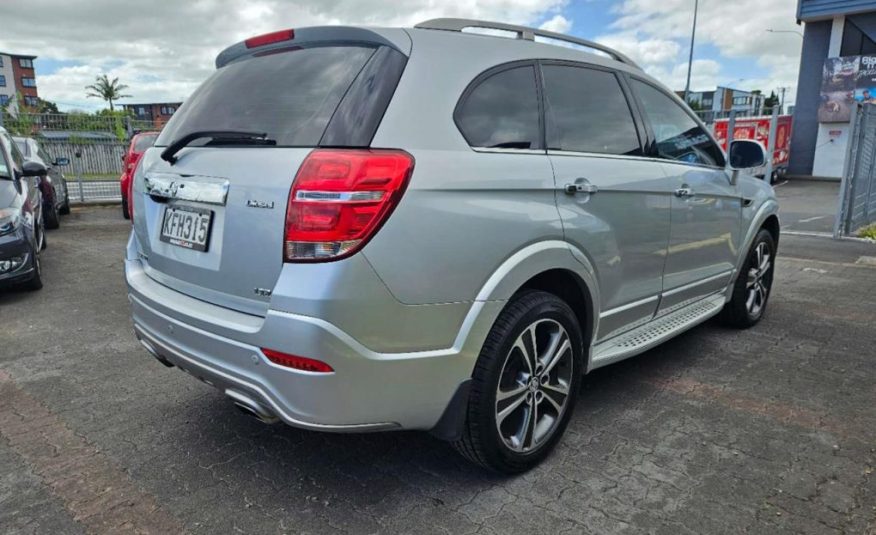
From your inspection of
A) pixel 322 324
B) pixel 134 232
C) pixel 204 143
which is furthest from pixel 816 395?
pixel 134 232

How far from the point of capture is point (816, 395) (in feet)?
11.1

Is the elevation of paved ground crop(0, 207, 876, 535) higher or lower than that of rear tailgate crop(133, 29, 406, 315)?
lower

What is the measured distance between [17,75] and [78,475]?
96614 millimetres

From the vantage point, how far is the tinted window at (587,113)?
2717 millimetres

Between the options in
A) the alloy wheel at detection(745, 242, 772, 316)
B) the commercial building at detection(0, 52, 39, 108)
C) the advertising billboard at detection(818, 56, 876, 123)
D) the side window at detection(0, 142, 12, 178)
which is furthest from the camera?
A: the commercial building at detection(0, 52, 39, 108)

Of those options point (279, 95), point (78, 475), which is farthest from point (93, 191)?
point (279, 95)

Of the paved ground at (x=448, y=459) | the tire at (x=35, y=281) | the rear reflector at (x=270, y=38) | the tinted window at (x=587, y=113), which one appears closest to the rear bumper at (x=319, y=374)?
the paved ground at (x=448, y=459)

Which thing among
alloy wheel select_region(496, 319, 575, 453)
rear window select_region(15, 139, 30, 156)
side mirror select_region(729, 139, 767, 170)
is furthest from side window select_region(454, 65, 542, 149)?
rear window select_region(15, 139, 30, 156)

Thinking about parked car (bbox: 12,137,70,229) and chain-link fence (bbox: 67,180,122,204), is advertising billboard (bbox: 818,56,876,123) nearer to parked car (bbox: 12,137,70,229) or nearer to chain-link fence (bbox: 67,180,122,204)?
chain-link fence (bbox: 67,180,122,204)

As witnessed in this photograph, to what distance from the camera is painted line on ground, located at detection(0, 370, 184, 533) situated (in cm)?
223

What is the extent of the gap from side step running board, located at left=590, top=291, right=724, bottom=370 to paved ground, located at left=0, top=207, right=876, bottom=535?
12.9 inches

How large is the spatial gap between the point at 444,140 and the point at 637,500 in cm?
159

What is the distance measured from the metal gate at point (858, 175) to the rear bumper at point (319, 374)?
31.8 ft

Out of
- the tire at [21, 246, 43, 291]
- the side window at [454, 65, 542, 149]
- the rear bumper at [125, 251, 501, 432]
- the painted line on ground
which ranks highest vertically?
the side window at [454, 65, 542, 149]
